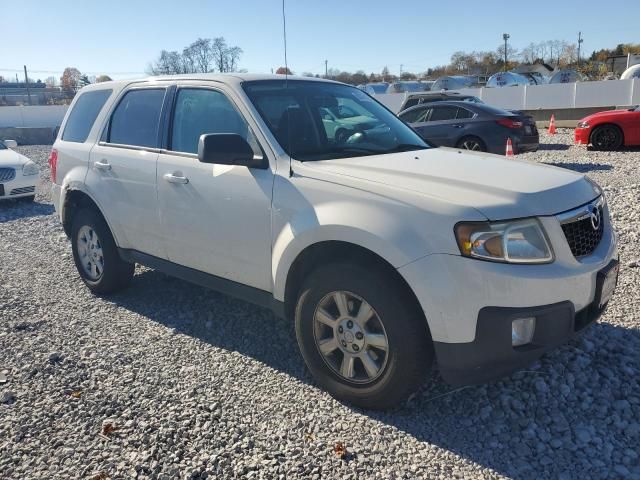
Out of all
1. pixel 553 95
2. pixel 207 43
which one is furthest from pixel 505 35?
pixel 207 43

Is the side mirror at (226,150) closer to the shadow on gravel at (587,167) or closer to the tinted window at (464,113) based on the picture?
the shadow on gravel at (587,167)

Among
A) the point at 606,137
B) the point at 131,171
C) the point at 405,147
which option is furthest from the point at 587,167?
the point at 131,171

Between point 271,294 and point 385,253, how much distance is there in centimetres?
102

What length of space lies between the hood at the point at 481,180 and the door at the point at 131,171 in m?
1.58

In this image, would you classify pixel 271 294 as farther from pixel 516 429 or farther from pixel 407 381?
pixel 516 429

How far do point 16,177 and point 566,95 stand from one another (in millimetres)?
21441

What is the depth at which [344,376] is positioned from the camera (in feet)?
10.8

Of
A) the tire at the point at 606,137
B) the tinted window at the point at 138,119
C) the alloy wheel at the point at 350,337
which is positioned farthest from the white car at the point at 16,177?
the tire at the point at 606,137

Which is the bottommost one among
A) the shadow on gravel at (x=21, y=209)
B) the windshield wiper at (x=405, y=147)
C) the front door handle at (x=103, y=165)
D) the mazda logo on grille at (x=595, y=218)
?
the shadow on gravel at (x=21, y=209)

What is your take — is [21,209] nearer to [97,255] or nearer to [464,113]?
[97,255]

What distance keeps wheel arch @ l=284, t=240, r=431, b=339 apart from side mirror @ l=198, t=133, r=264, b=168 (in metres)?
0.68

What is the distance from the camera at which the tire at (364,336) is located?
9.70 ft

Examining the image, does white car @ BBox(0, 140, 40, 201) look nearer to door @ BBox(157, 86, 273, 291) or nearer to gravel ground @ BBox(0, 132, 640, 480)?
gravel ground @ BBox(0, 132, 640, 480)

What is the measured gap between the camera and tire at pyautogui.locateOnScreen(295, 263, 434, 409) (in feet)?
9.70
